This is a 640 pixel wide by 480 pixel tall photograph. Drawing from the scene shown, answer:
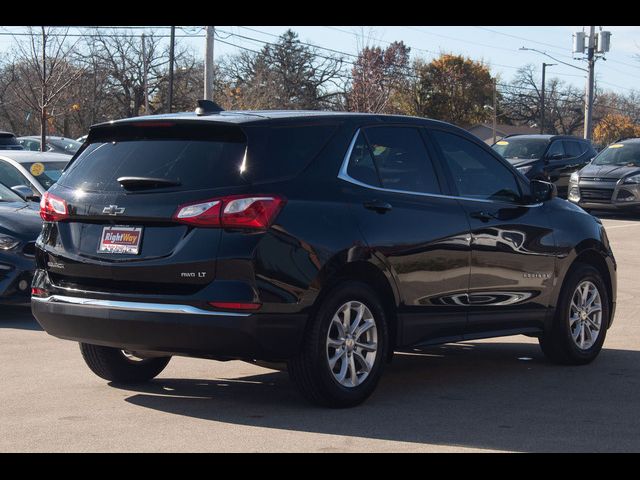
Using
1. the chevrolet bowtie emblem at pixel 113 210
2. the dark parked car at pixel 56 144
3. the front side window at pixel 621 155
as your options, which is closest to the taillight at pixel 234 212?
the chevrolet bowtie emblem at pixel 113 210

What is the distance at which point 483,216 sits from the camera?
25.3ft

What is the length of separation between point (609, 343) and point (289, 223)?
13.9 ft

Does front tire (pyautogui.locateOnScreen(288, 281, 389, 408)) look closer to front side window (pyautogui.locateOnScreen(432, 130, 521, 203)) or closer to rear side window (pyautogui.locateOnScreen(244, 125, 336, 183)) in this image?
rear side window (pyautogui.locateOnScreen(244, 125, 336, 183))

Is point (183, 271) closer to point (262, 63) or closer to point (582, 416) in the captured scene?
point (582, 416)

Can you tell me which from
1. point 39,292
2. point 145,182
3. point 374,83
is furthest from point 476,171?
point 374,83

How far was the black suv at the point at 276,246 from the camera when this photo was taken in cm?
625

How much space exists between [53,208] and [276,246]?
1.55 meters

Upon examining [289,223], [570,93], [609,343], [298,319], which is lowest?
[609,343]

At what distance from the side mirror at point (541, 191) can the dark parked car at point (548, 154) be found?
19.6 m

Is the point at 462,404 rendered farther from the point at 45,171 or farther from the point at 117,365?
the point at 45,171

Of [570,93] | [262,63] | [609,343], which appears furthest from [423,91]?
[609,343]

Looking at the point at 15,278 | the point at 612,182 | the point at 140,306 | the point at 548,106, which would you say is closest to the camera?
the point at 140,306

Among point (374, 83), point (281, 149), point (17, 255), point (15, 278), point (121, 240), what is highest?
point (374, 83)

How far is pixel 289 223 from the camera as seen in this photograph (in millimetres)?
6336
